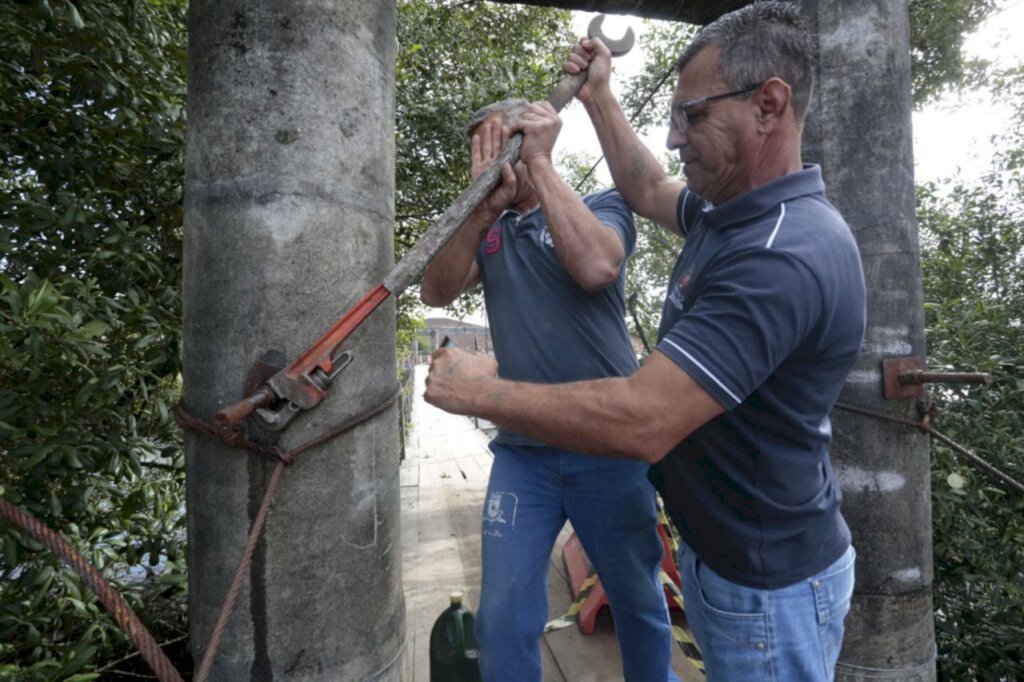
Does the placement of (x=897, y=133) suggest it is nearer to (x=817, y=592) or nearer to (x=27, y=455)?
(x=817, y=592)

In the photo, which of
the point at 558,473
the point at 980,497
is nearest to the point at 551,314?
the point at 558,473

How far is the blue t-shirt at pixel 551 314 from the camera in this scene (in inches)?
82.7

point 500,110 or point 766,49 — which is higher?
point 500,110

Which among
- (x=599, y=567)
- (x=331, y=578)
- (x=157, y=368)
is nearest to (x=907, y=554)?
(x=599, y=567)

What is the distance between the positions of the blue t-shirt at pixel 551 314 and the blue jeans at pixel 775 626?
78 centimetres

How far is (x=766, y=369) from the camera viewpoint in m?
1.26

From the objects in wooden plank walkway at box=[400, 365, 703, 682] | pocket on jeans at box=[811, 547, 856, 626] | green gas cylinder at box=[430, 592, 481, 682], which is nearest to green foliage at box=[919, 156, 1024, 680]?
wooden plank walkway at box=[400, 365, 703, 682]

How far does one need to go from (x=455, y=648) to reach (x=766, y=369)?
88.2 inches

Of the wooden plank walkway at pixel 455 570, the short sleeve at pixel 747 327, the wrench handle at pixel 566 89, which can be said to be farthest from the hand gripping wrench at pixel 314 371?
the wooden plank walkway at pixel 455 570

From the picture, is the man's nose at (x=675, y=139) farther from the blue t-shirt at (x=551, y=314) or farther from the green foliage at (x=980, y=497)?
the green foliage at (x=980, y=497)

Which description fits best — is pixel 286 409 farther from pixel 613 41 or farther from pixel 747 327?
pixel 613 41

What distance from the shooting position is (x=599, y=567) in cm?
207

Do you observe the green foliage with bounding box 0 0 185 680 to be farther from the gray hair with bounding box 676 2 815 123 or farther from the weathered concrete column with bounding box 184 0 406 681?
the gray hair with bounding box 676 2 815 123

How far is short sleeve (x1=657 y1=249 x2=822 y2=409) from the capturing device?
4.06 feet
